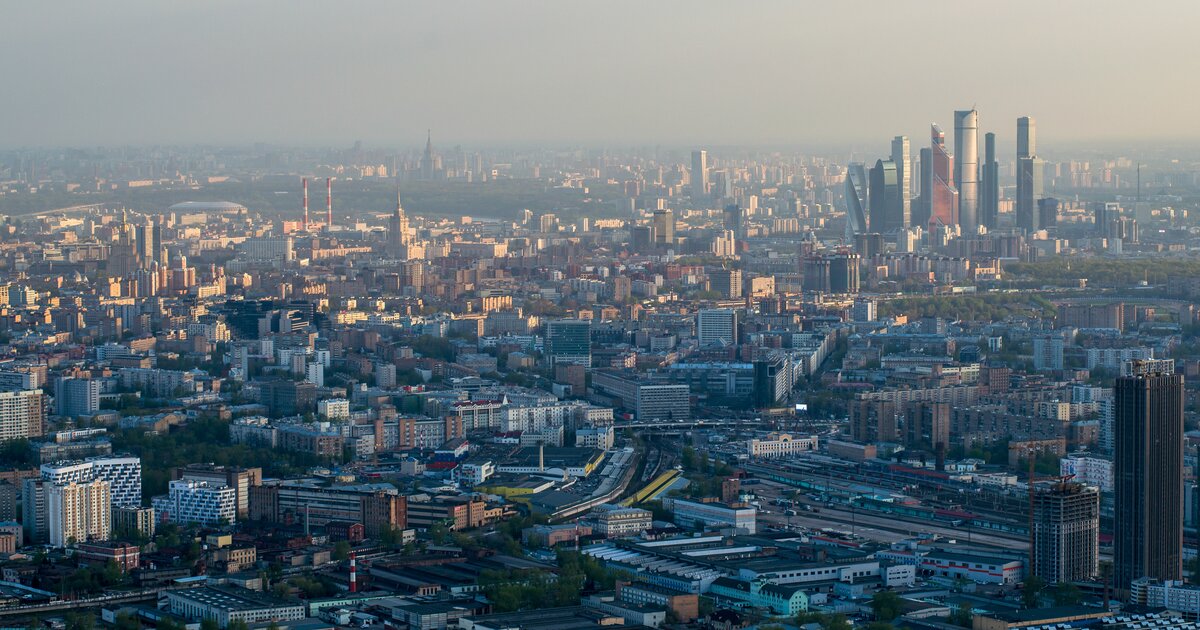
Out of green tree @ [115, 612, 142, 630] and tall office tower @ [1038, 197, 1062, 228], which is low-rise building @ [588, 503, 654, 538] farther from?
tall office tower @ [1038, 197, 1062, 228]

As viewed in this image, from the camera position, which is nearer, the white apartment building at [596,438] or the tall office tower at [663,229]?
the white apartment building at [596,438]

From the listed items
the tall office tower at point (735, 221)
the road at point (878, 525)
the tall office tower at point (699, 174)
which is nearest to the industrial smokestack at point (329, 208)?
the tall office tower at point (735, 221)

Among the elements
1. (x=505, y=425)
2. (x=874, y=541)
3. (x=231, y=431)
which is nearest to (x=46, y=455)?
(x=231, y=431)

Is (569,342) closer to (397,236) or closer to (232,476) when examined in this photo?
(232,476)

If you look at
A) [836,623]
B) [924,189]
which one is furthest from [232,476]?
[924,189]

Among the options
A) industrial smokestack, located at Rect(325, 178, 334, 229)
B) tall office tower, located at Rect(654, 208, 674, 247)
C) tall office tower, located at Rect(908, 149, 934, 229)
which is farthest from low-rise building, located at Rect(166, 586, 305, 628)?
industrial smokestack, located at Rect(325, 178, 334, 229)

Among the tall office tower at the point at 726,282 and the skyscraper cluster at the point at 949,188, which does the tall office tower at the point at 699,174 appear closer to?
the skyscraper cluster at the point at 949,188
